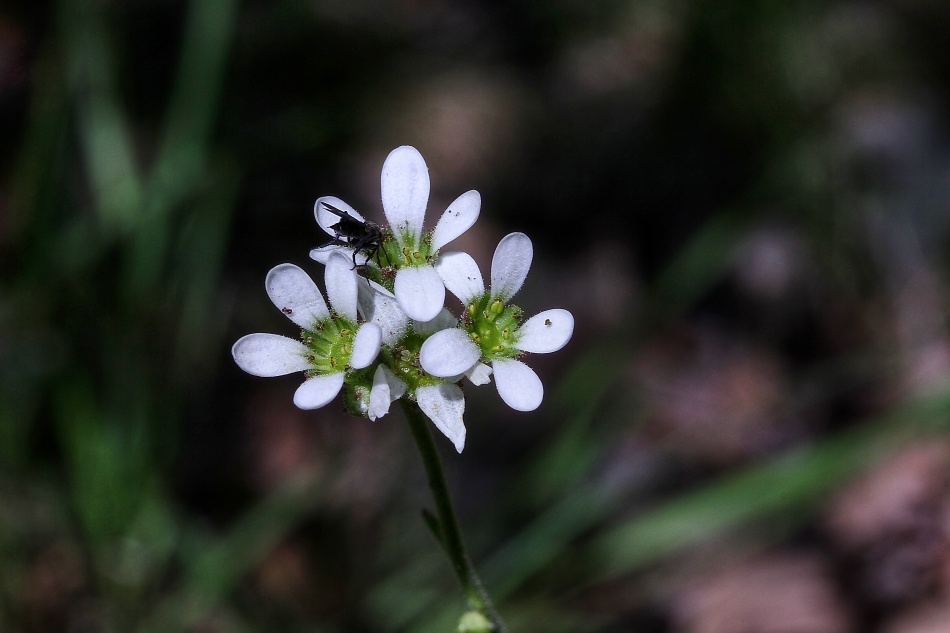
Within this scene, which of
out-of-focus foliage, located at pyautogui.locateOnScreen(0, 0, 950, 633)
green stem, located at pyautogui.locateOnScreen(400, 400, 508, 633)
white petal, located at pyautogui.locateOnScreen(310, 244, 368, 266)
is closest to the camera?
green stem, located at pyautogui.locateOnScreen(400, 400, 508, 633)

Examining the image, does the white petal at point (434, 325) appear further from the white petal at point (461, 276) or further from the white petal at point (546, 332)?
the white petal at point (546, 332)

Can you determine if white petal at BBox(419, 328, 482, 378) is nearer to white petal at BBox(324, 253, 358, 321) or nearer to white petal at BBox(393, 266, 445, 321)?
white petal at BBox(393, 266, 445, 321)

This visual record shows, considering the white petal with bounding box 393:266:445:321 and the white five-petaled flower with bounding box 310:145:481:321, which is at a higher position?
the white five-petaled flower with bounding box 310:145:481:321

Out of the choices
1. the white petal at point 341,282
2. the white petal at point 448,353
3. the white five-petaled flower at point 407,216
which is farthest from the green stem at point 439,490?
the white five-petaled flower at point 407,216

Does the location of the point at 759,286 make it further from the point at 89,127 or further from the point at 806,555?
the point at 89,127

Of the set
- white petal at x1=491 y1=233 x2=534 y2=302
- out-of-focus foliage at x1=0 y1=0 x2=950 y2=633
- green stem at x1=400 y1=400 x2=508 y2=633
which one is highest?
out-of-focus foliage at x1=0 y1=0 x2=950 y2=633

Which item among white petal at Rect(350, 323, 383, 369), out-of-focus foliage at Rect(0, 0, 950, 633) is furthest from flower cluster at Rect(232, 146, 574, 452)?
out-of-focus foliage at Rect(0, 0, 950, 633)

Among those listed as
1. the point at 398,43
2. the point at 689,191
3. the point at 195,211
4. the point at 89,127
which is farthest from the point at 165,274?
the point at 689,191
